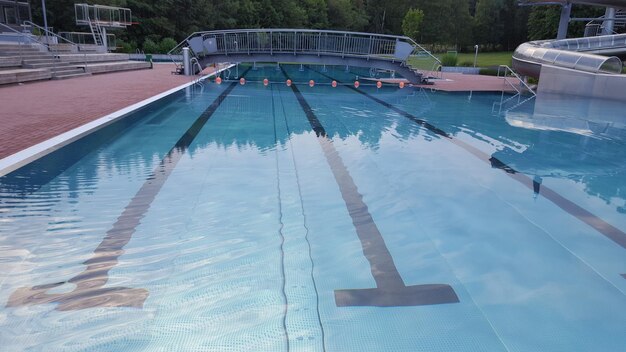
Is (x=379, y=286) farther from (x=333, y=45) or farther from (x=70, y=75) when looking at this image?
(x=333, y=45)

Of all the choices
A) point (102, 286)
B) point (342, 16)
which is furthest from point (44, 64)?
point (342, 16)

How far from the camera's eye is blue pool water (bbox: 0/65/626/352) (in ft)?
8.59

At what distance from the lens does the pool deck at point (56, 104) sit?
6315 mm

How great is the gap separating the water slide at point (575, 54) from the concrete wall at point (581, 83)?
23 centimetres

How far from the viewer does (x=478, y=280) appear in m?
3.23

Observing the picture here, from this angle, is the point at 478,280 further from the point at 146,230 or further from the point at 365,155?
the point at 365,155

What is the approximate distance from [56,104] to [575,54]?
15838 millimetres

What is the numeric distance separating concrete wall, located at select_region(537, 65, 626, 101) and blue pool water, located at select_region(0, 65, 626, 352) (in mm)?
7799

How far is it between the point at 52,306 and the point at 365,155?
4831 millimetres

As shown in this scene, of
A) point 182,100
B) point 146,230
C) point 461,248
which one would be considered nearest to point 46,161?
point 146,230

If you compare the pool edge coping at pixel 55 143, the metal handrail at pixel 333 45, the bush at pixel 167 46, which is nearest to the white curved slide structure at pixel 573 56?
the metal handrail at pixel 333 45

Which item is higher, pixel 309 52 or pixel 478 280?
pixel 309 52

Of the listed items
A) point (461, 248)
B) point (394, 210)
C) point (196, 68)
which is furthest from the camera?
point (196, 68)

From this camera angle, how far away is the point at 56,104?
904 centimetres
